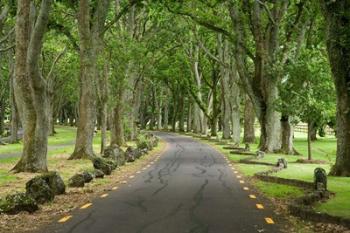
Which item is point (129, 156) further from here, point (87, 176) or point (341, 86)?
point (341, 86)

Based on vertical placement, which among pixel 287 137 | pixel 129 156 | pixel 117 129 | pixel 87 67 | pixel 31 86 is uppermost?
pixel 87 67

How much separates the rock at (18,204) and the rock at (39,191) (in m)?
0.82

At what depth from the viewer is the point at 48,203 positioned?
45.5 feet

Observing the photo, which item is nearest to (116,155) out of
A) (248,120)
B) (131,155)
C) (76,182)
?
(131,155)

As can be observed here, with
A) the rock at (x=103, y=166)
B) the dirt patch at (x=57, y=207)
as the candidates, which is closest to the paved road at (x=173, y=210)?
the dirt patch at (x=57, y=207)

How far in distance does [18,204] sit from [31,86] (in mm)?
9499

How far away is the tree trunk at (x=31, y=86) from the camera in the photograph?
804 inches

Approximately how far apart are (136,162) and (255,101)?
8.87m

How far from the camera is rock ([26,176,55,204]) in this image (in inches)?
540

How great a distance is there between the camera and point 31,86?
21.3 m

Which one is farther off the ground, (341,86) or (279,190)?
(341,86)

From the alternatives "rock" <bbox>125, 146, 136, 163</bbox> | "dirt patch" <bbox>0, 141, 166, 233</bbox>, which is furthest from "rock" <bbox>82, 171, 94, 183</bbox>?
"rock" <bbox>125, 146, 136, 163</bbox>

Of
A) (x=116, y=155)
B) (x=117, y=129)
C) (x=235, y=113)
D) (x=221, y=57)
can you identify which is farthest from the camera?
(x=221, y=57)

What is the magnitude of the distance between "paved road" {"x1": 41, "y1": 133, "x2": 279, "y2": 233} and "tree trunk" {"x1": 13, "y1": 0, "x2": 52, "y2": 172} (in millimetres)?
4023
